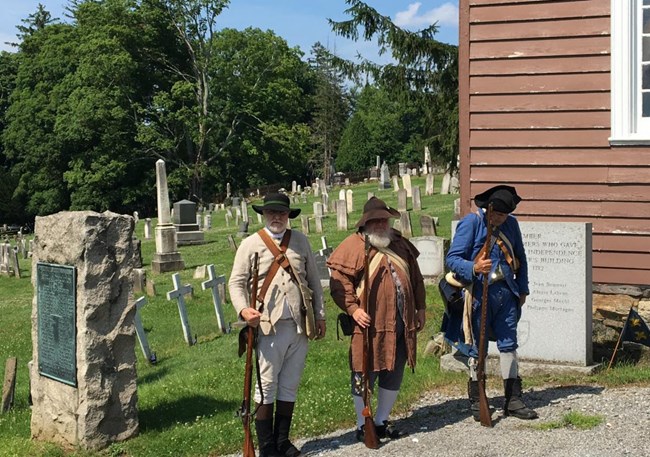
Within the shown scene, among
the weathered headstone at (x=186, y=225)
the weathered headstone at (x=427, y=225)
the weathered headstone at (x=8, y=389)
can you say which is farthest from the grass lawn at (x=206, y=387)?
the weathered headstone at (x=186, y=225)

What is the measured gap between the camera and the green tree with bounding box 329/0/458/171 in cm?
1712

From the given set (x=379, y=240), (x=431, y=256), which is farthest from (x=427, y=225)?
(x=379, y=240)

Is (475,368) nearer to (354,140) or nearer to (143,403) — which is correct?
(143,403)

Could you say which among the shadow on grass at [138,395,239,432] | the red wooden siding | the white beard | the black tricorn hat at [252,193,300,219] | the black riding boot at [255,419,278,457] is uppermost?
the red wooden siding

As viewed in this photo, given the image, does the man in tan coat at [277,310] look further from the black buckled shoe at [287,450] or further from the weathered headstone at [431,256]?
the weathered headstone at [431,256]

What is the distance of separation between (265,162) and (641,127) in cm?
4599

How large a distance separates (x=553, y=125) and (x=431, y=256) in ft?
14.3

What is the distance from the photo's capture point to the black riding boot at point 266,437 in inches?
221

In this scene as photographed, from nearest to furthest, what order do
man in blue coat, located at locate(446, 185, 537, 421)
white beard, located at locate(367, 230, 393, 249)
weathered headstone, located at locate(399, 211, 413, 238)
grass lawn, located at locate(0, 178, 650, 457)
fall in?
white beard, located at locate(367, 230, 393, 249)
man in blue coat, located at locate(446, 185, 537, 421)
grass lawn, located at locate(0, 178, 650, 457)
weathered headstone, located at locate(399, 211, 413, 238)

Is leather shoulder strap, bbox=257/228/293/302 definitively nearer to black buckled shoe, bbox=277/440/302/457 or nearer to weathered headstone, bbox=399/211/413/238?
black buckled shoe, bbox=277/440/302/457

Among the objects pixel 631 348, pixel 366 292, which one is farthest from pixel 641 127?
pixel 366 292

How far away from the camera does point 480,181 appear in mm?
10375

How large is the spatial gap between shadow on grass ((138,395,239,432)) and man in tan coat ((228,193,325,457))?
1504 millimetres

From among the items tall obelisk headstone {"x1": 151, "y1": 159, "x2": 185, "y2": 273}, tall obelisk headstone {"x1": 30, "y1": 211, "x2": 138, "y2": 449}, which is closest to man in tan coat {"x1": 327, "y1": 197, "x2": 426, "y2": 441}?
tall obelisk headstone {"x1": 30, "y1": 211, "x2": 138, "y2": 449}
